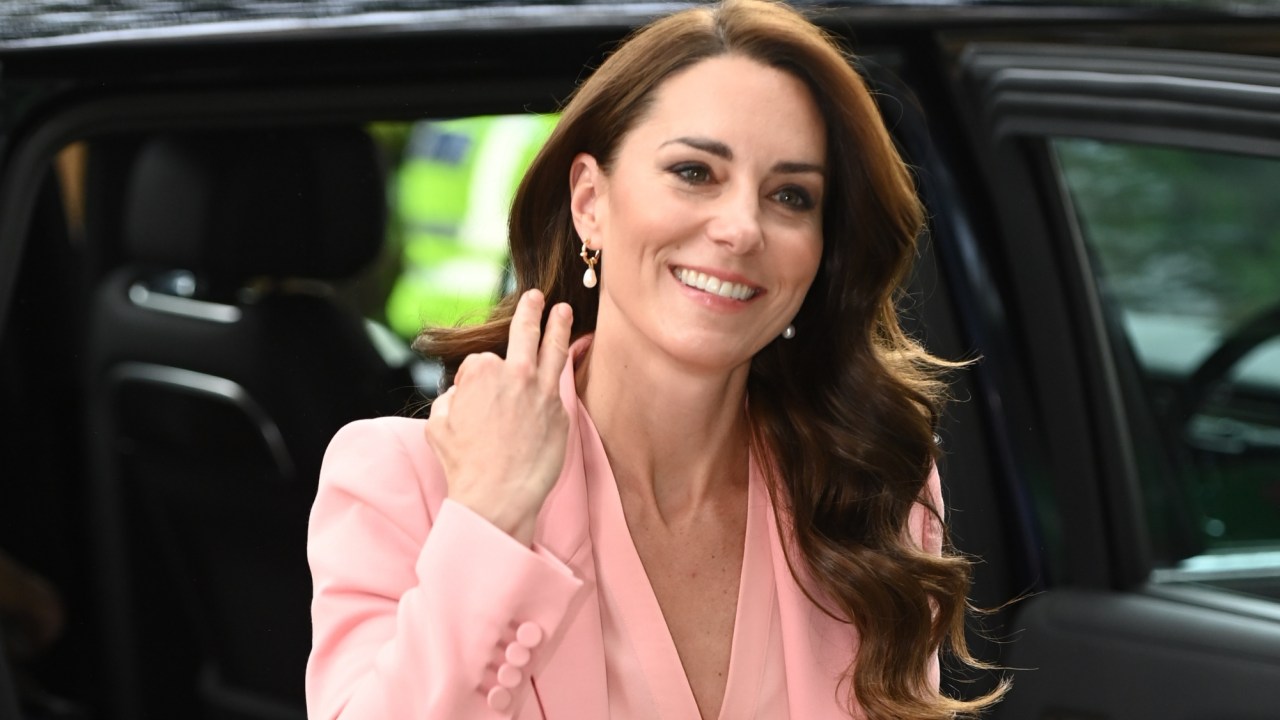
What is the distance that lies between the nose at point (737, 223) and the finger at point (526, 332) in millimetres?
230

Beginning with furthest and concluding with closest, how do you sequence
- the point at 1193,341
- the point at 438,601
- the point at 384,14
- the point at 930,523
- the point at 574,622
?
1. the point at 1193,341
2. the point at 930,523
3. the point at 384,14
4. the point at 574,622
5. the point at 438,601

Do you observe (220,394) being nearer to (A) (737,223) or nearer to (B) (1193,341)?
(A) (737,223)

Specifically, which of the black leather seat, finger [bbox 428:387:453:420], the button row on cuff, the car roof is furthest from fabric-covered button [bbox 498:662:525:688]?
the car roof

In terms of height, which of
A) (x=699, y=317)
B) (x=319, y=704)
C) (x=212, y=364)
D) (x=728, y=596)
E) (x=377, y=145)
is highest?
(x=377, y=145)

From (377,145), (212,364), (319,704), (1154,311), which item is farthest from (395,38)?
(1154,311)

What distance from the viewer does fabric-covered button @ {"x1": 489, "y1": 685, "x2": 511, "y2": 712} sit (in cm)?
176

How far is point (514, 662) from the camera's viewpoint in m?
1.76

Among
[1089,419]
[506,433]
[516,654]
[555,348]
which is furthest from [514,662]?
[1089,419]

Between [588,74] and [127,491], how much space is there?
0.75 metres

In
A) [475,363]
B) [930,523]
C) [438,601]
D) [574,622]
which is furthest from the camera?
[930,523]

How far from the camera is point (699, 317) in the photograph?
2023 mm

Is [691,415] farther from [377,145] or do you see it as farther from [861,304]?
[377,145]

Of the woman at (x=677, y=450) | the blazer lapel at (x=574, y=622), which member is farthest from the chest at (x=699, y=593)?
the blazer lapel at (x=574, y=622)

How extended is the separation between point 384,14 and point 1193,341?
218 cm
